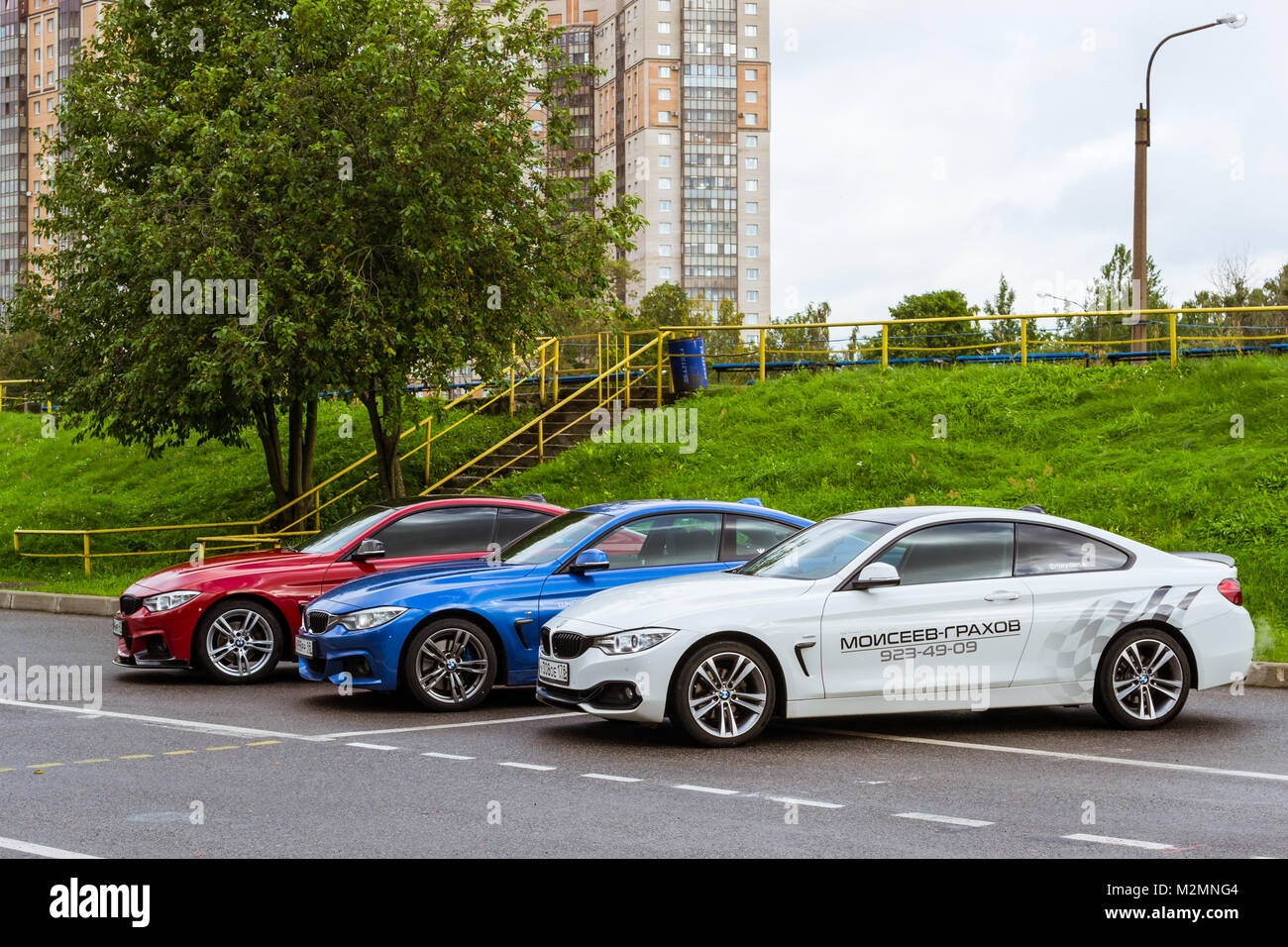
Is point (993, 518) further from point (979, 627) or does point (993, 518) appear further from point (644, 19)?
point (644, 19)

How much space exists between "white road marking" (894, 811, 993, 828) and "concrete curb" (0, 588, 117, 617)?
1328 centimetres

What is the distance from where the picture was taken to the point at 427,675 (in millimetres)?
10070

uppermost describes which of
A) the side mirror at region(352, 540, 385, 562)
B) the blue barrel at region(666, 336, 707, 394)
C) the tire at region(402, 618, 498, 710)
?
the blue barrel at region(666, 336, 707, 394)

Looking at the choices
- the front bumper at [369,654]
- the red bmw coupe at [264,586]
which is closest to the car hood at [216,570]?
the red bmw coupe at [264,586]

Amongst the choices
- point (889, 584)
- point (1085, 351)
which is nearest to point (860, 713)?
point (889, 584)

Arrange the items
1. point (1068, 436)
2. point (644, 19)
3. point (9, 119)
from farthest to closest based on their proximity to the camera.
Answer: point (9, 119)
point (644, 19)
point (1068, 436)

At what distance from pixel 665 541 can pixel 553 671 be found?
2016 millimetres

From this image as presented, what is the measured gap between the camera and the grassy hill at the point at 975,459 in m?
16.9

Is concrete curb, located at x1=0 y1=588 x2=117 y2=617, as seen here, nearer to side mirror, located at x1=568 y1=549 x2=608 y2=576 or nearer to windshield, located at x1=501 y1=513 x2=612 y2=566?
windshield, located at x1=501 y1=513 x2=612 y2=566

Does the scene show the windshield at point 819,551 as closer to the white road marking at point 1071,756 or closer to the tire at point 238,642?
the white road marking at point 1071,756

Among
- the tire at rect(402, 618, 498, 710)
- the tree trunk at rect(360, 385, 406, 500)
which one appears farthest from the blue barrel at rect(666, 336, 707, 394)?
the tire at rect(402, 618, 498, 710)

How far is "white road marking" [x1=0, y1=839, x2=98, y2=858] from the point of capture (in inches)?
232

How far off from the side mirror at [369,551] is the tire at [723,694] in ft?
13.2

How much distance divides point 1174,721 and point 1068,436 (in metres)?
11.3
